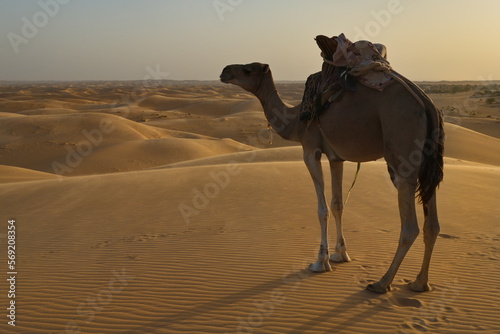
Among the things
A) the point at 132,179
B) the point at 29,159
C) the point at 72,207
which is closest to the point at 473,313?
the point at 72,207

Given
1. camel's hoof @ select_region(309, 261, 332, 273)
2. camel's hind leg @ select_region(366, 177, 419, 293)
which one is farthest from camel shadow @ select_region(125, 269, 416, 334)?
camel's hind leg @ select_region(366, 177, 419, 293)

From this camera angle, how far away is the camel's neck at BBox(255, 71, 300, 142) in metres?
6.90

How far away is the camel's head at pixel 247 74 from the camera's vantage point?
23.5ft

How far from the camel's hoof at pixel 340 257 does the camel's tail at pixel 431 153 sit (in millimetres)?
1809

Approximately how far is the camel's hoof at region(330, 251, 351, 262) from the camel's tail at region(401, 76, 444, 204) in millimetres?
1809

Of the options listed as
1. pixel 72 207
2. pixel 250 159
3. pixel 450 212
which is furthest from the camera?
pixel 250 159

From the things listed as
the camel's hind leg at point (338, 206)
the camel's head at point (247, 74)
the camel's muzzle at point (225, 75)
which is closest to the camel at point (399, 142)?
the camel's hind leg at point (338, 206)

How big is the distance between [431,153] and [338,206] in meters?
1.79

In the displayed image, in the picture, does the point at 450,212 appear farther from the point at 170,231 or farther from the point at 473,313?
the point at 170,231

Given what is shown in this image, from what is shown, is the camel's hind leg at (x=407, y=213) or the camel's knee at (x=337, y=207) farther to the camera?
the camel's knee at (x=337, y=207)

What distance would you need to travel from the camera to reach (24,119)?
31.1m

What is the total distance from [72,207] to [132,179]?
274 centimetres

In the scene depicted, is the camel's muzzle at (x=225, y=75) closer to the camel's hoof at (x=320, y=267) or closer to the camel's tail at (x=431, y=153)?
the camel's tail at (x=431, y=153)

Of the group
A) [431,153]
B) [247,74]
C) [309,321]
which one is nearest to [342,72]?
[431,153]
